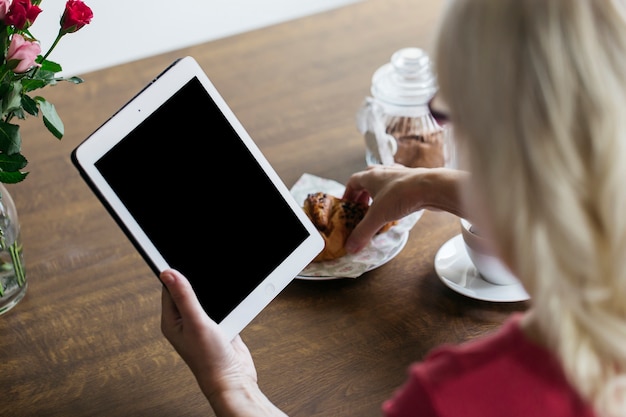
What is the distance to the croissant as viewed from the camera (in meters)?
1.17

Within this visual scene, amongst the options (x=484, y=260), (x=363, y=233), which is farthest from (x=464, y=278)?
(x=363, y=233)

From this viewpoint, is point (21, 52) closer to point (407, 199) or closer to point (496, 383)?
point (407, 199)

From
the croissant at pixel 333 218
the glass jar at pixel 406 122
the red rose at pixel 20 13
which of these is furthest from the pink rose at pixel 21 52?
the glass jar at pixel 406 122

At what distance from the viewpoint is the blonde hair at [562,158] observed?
2.07ft

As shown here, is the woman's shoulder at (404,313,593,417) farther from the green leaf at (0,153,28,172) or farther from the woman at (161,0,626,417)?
the green leaf at (0,153,28,172)

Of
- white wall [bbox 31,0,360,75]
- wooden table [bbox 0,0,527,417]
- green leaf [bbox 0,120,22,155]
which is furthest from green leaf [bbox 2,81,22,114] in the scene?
white wall [bbox 31,0,360,75]

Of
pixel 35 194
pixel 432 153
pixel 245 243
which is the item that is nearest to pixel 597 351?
pixel 245 243

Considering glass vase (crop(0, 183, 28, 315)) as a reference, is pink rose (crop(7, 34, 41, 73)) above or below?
above

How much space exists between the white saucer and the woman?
0.39m

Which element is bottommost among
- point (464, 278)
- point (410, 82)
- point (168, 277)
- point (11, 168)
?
point (464, 278)

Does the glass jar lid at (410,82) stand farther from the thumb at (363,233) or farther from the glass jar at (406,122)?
the thumb at (363,233)

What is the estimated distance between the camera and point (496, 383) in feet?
2.30

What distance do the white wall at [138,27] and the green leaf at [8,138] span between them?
84.8 inches

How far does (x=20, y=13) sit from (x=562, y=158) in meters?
0.67
